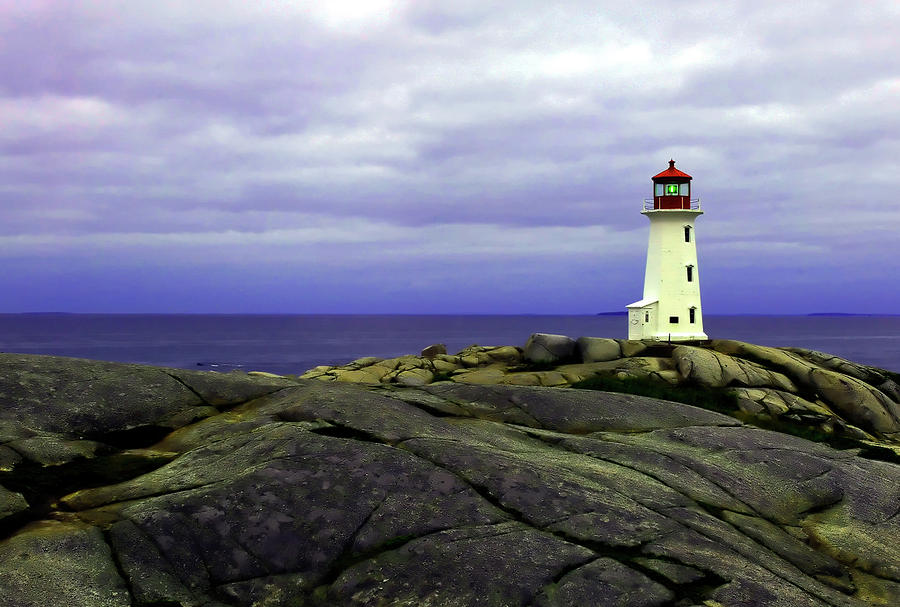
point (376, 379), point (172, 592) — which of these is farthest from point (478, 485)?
point (376, 379)

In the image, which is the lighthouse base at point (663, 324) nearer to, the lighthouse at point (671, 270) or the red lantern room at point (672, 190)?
the lighthouse at point (671, 270)

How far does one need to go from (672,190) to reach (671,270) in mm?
5533

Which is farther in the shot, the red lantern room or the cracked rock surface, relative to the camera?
the red lantern room

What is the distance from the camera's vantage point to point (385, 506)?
1173 centimetres

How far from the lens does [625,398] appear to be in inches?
827

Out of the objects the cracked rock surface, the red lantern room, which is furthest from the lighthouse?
the cracked rock surface

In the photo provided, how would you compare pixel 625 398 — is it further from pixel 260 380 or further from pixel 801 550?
pixel 260 380

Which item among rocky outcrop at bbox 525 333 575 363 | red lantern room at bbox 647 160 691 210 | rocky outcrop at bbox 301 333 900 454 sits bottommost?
rocky outcrop at bbox 301 333 900 454

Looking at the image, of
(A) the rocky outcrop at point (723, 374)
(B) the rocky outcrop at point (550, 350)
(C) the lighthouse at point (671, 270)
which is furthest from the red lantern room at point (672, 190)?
(B) the rocky outcrop at point (550, 350)

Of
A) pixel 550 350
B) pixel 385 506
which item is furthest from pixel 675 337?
pixel 385 506

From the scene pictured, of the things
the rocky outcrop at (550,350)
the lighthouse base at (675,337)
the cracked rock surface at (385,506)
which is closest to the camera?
the cracked rock surface at (385,506)

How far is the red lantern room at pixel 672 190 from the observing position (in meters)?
52.8

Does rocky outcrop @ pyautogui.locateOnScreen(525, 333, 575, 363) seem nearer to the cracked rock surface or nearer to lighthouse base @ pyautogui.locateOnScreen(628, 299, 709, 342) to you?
lighthouse base @ pyautogui.locateOnScreen(628, 299, 709, 342)

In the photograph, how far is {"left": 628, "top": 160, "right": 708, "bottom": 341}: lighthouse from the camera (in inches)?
2062
